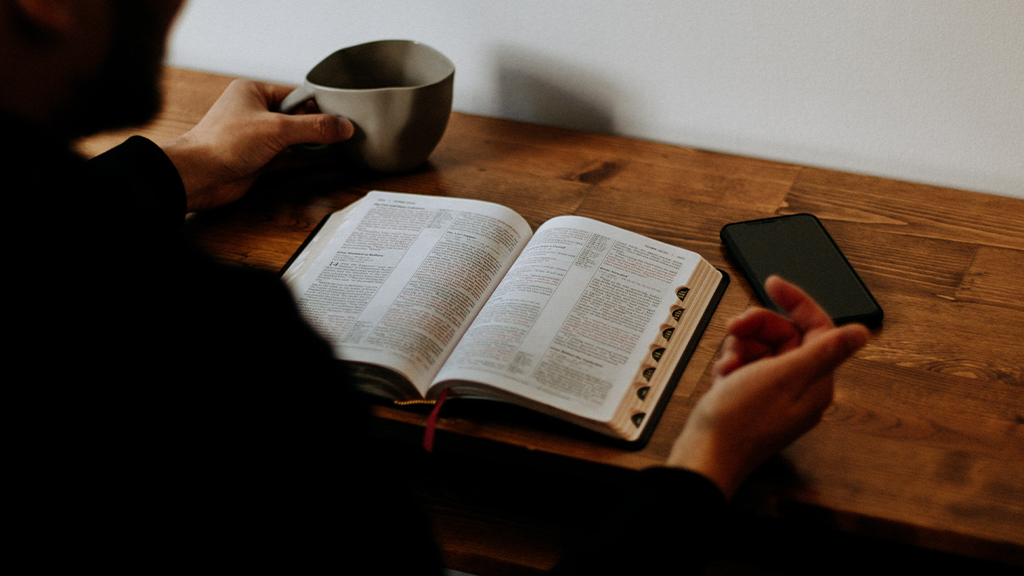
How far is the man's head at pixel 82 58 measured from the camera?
0.47 metres

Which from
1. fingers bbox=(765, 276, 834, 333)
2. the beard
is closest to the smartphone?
fingers bbox=(765, 276, 834, 333)

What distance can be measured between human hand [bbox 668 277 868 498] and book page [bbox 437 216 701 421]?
0.09 meters

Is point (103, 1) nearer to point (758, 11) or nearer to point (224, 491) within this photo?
point (224, 491)

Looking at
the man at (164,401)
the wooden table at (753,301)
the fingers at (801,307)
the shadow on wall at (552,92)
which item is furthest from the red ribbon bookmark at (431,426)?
the shadow on wall at (552,92)

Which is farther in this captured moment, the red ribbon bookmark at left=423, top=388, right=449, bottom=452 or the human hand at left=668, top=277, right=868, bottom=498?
the red ribbon bookmark at left=423, top=388, right=449, bottom=452

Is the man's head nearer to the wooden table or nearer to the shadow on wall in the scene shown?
the wooden table

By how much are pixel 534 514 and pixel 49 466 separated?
0.56 m

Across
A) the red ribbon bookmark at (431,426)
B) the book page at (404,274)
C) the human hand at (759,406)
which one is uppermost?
the human hand at (759,406)

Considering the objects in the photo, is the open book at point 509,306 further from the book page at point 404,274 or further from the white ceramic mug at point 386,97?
the white ceramic mug at point 386,97

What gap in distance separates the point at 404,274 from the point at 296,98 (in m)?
0.33

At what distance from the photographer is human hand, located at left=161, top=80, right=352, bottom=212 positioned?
37.0 inches

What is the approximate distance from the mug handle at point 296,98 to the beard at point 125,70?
14.6 inches

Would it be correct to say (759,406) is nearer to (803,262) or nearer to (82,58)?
(803,262)

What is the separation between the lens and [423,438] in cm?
69
